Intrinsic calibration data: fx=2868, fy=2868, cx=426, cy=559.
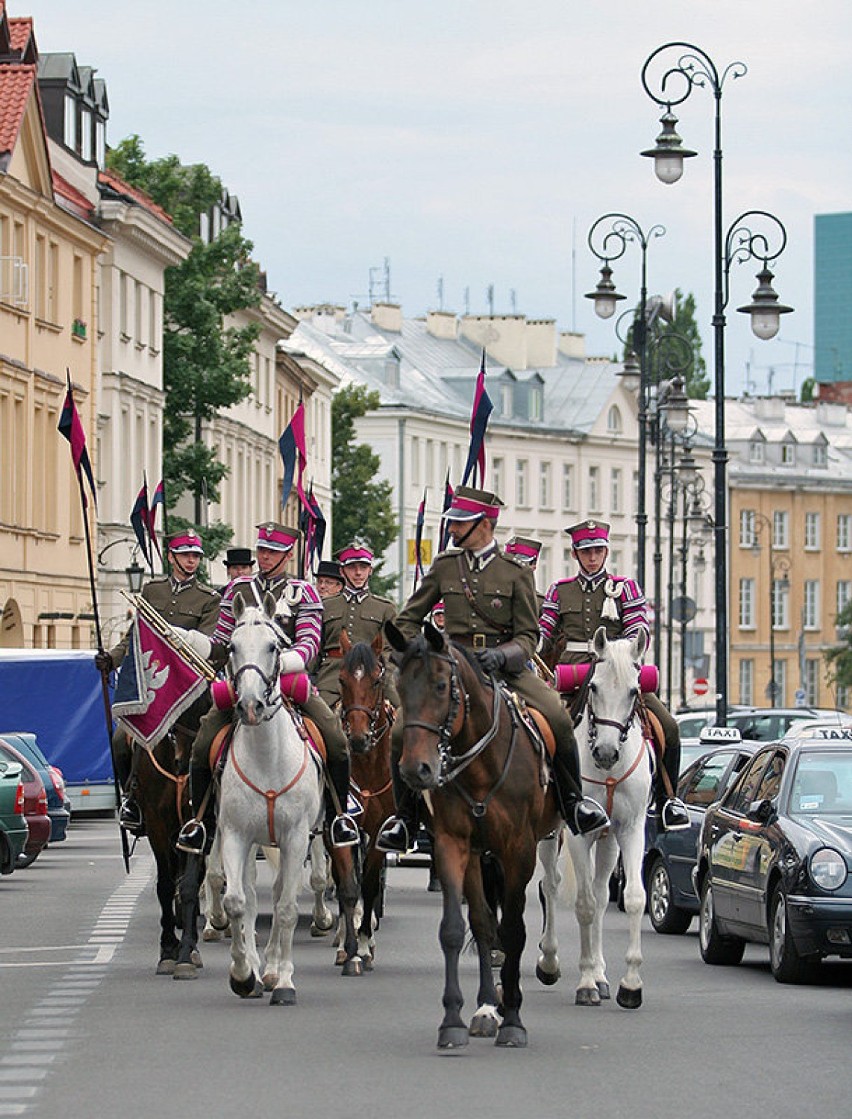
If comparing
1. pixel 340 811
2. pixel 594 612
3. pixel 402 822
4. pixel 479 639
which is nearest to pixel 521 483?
pixel 594 612

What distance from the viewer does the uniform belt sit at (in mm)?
14805

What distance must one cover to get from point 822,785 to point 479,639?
4424 millimetres

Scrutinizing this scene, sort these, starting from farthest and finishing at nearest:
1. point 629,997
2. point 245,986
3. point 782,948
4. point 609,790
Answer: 1. point 782,948
2. point 609,790
3. point 245,986
4. point 629,997

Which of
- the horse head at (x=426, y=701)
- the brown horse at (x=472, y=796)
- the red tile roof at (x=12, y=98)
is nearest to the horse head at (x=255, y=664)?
the brown horse at (x=472, y=796)

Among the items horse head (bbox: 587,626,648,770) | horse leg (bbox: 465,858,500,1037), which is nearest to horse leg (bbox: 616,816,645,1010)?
horse head (bbox: 587,626,648,770)

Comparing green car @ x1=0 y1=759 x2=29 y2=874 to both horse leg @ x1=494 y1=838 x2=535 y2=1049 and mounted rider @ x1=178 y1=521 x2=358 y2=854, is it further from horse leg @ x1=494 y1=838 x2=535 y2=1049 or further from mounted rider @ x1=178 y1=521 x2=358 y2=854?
horse leg @ x1=494 y1=838 x2=535 y2=1049

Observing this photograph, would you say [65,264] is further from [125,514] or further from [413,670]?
[413,670]

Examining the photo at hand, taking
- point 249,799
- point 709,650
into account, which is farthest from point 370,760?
point 709,650

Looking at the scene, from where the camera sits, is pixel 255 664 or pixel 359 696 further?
pixel 359 696

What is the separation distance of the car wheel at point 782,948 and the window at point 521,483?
368 feet

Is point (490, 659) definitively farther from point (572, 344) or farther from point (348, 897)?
point (572, 344)

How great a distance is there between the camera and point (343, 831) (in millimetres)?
16500

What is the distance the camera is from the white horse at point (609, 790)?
15.8m

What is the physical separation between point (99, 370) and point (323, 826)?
50990 mm
